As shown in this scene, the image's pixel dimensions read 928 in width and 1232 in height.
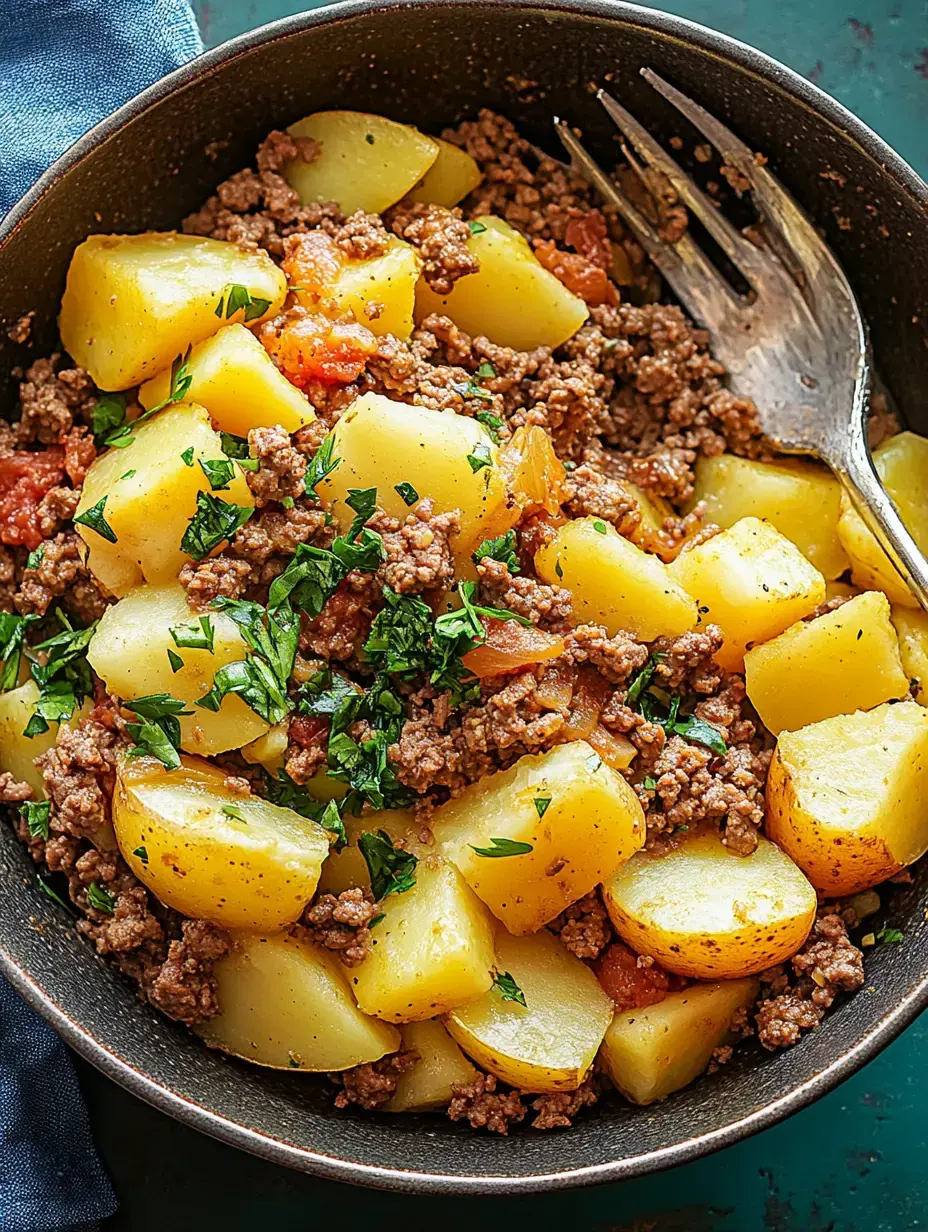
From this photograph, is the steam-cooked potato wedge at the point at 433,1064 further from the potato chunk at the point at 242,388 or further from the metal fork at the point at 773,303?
the metal fork at the point at 773,303

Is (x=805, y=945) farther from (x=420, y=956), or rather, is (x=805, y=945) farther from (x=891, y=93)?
(x=891, y=93)

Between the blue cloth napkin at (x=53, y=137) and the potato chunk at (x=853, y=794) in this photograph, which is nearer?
the potato chunk at (x=853, y=794)

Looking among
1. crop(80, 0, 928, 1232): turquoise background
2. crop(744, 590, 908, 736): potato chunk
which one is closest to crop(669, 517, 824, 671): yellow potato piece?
crop(744, 590, 908, 736): potato chunk

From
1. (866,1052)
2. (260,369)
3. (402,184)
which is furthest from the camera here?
(402,184)

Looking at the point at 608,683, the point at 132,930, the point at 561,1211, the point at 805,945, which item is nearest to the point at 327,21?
the point at 608,683

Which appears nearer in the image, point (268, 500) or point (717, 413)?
point (268, 500)

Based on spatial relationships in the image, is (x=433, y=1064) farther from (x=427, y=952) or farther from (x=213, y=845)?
(x=213, y=845)

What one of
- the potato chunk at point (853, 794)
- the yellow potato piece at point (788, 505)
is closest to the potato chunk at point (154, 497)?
the yellow potato piece at point (788, 505)

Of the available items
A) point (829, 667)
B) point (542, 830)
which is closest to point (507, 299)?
point (829, 667)
